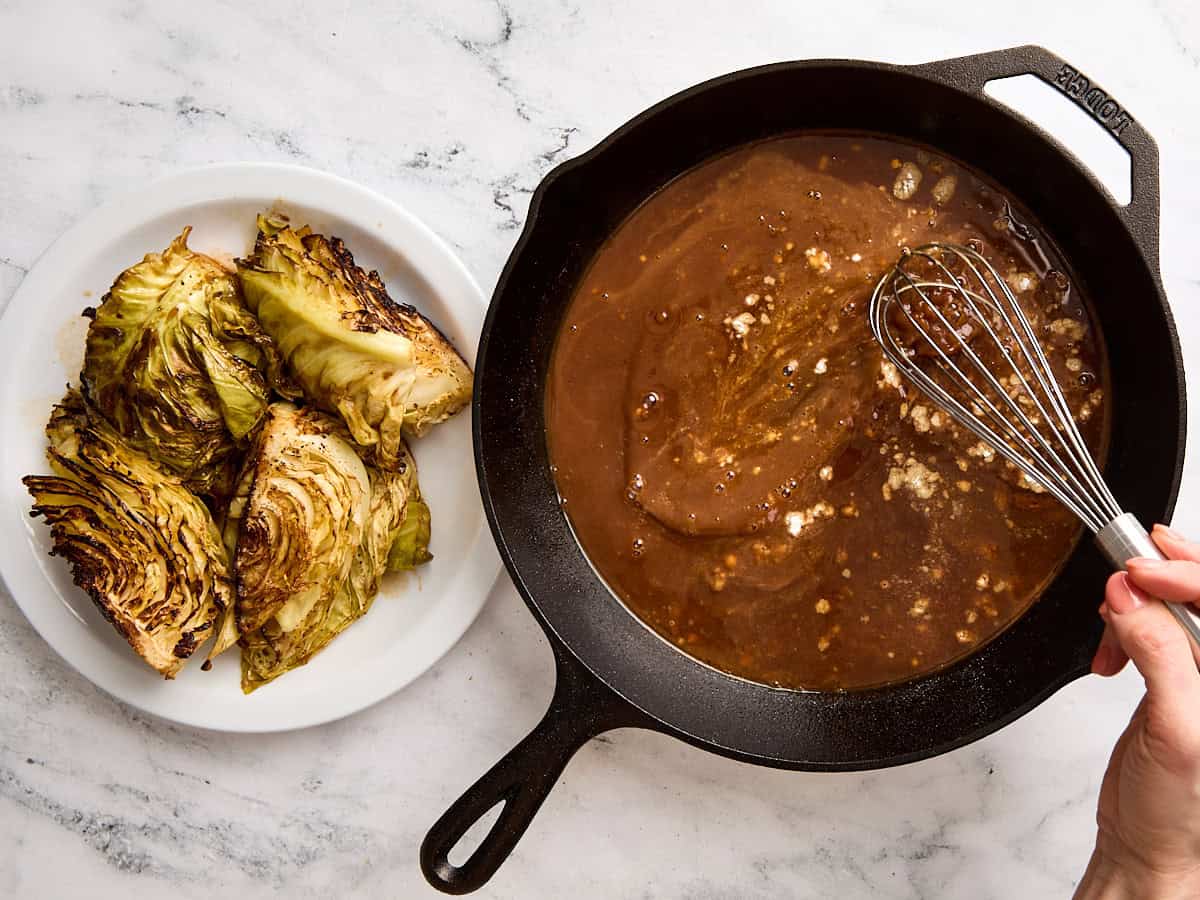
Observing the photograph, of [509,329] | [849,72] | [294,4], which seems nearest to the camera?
[849,72]

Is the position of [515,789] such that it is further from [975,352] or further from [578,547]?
[975,352]

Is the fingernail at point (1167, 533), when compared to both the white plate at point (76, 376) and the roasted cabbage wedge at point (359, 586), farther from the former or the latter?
the roasted cabbage wedge at point (359, 586)

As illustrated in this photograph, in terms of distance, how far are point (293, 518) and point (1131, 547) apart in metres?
Answer: 1.18

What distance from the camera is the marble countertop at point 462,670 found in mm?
1744

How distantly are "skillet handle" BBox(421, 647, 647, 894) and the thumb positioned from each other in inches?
26.7

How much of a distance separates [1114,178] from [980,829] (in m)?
1.11

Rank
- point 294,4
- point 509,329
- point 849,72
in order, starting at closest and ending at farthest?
1. point 849,72
2. point 509,329
3. point 294,4

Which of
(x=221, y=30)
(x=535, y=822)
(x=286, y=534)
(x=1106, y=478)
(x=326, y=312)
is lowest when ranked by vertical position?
(x=535, y=822)

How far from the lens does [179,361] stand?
5.32 ft

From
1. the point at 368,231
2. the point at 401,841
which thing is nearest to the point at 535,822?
the point at 401,841

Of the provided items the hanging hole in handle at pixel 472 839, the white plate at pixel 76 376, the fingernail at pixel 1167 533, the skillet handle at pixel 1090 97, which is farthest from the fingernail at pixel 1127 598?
the hanging hole in handle at pixel 472 839

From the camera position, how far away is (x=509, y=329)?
5.47 feet

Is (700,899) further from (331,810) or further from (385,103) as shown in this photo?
(385,103)

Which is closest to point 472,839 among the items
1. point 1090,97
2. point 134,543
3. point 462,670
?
point 462,670
